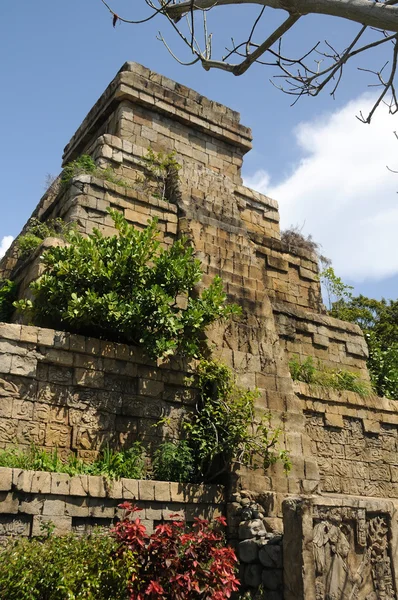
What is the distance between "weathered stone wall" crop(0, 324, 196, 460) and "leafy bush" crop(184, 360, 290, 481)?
0.34m

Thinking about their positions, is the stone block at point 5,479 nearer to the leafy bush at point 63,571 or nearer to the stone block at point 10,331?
the leafy bush at point 63,571

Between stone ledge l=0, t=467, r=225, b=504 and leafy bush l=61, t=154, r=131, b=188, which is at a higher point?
leafy bush l=61, t=154, r=131, b=188

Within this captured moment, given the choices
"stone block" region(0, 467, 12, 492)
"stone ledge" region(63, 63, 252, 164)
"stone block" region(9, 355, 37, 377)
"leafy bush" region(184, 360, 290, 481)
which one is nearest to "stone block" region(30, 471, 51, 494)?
"stone block" region(0, 467, 12, 492)

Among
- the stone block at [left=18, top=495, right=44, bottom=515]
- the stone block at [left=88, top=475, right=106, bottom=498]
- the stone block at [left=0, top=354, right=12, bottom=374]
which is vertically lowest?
the stone block at [left=18, top=495, right=44, bottom=515]

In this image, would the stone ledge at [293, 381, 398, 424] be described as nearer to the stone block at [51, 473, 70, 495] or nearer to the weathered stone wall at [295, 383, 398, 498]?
the weathered stone wall at [295, 383, 398, 498]

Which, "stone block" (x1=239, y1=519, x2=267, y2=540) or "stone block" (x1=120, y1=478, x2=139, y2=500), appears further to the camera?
"stone block" (x1=239, y1=519, x2=267, y2=540)

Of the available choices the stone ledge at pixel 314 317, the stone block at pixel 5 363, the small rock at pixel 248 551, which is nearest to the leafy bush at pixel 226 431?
the small rock at pixel 248 551

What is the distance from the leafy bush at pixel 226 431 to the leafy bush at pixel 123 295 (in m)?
0.66

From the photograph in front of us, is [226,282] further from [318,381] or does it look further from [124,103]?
[124,103]

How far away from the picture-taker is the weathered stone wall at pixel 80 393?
7.44 m

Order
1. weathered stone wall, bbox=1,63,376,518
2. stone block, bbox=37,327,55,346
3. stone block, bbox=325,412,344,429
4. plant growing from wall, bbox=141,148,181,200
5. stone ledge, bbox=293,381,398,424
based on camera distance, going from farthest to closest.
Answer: plant growing from wall, bbox=141,148,181,200 < stone block, bbox=325,412,344,429 < stone ledge, bbox=293,381,398,424 < weathered stone wall, bbox=1,63,376,518 < stone block, bbox=37,327,55,346

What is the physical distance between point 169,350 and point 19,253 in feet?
15.2

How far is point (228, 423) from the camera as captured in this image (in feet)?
27.1

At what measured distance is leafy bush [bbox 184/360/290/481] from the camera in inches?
321
